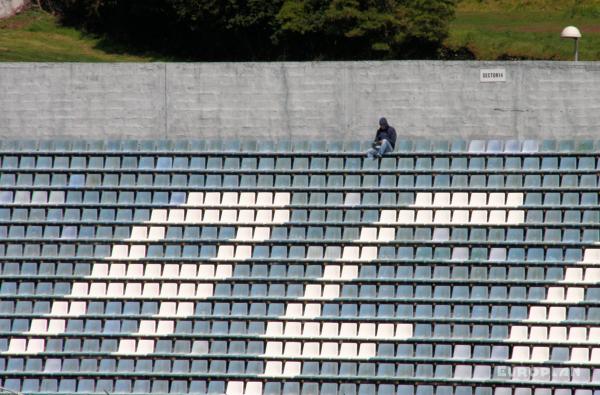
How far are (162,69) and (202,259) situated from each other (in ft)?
12.9

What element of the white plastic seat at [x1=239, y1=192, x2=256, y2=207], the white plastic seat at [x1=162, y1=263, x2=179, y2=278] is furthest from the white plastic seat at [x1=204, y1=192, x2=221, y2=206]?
the white plastic seat at [x1=162, y1=263, x2=179, y2=278]

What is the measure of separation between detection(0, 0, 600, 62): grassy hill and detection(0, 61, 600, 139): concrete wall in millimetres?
6616

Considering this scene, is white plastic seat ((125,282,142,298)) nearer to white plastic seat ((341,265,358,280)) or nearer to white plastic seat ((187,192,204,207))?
white plastic seat ((187,192,204,207))

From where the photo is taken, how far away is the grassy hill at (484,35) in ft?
116

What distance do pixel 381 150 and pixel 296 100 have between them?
207cm

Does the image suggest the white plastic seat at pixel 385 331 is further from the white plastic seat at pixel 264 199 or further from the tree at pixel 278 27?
the tree at pixel 278 27

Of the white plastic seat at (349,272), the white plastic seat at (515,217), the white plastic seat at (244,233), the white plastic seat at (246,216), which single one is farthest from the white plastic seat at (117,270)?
the white plastic seat at (515,217)

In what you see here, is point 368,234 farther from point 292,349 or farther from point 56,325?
point 56,325

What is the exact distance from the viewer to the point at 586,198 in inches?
1056

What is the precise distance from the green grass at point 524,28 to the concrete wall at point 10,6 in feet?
36.0

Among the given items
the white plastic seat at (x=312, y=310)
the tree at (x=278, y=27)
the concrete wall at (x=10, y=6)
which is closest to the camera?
the white plastic seat at (x=312, y=310)

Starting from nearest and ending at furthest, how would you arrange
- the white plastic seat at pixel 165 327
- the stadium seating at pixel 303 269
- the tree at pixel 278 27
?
the stadium seating at pixel 303 269, the white plastic seat at pixel 165 327, the tree at pixel 278 27

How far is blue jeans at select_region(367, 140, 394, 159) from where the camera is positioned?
2753 centimetres

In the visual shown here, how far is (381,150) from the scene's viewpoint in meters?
27.6
